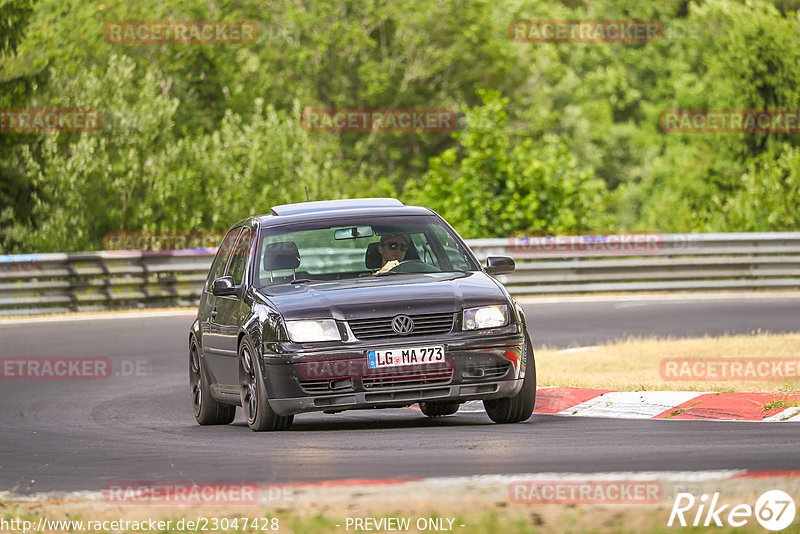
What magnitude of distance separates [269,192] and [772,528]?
27.8 meters

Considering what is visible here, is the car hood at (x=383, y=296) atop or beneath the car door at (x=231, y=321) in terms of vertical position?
atop

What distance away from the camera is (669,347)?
637 inches

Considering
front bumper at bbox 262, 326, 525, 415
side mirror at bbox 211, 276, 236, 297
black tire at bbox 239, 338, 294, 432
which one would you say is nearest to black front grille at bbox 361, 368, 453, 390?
front bumper at bbox 262, 326, 525, 415

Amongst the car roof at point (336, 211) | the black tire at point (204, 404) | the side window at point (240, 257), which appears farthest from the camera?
the black tire at point (204, 404)

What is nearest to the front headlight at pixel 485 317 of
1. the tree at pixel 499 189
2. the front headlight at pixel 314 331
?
the front headlight at pixel 314 331

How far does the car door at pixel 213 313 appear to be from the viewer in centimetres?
1109

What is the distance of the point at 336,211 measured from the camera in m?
10.9

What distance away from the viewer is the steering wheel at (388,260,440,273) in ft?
34.1

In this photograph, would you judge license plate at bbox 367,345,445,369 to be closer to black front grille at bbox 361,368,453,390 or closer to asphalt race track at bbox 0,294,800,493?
black front grille at bbox 361,368,453,390

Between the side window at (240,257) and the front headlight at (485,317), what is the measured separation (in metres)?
2.05

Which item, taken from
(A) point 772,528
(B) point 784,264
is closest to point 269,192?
(B) point 784,264

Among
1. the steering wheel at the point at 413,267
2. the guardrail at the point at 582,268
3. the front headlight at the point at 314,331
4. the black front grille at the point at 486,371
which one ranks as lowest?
the guardrail at the point at 582,268

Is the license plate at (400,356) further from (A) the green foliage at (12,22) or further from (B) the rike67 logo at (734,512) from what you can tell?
(A) the green foliage at (12,22)

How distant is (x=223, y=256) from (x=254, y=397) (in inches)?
86.8
